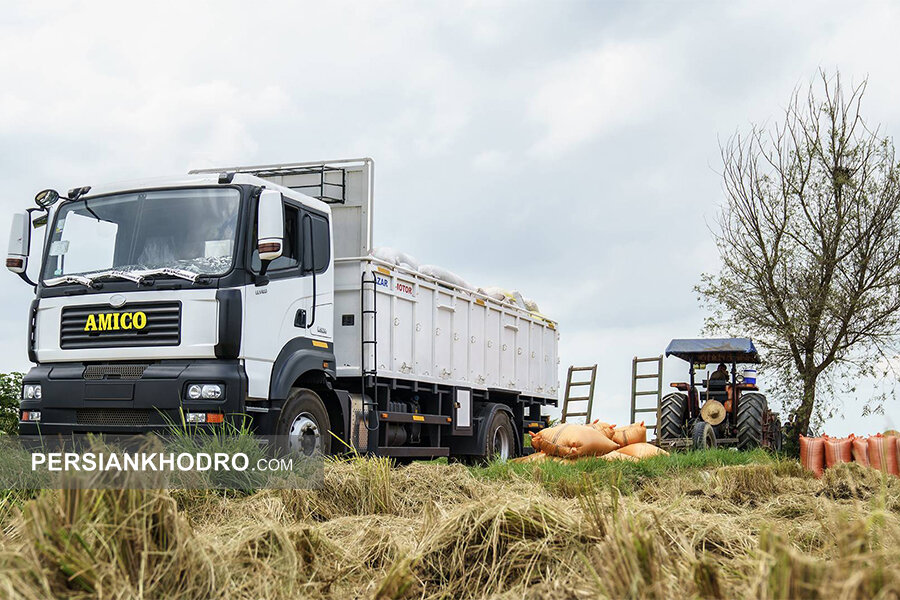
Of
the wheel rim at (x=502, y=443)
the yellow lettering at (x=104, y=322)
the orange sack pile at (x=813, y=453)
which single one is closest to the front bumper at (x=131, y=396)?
the yellow lettering at (x=104, y=322)

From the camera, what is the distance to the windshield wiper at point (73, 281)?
32.4ft

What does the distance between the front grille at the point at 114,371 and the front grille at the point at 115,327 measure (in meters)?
0.22

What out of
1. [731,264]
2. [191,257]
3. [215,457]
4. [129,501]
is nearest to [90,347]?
[191,257]

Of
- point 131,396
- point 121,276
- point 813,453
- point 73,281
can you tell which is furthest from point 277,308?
point 813,453

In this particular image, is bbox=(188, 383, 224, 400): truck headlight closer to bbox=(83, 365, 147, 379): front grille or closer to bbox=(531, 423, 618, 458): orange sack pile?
bbox=(83, 365, 147, 379): front grille

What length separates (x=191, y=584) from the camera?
141 inches

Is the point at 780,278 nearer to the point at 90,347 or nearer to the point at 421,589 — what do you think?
the point at 90,347

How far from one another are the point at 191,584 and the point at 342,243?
9173 millimetres

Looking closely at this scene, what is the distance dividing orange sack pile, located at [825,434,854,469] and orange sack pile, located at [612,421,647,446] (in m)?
2.92

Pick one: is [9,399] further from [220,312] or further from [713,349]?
[713,349]

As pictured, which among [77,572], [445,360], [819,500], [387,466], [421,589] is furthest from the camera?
[445,360]

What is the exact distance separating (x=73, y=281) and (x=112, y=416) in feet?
5.05

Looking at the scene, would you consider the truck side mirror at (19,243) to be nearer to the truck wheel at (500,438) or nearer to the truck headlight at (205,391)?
the truck headlight at (205,391)

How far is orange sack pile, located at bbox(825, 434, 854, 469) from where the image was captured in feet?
44.6
